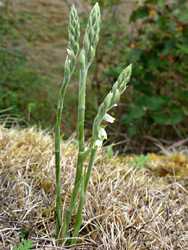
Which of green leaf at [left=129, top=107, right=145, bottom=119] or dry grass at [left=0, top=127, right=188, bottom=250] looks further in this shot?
green leaf at [left=129, top=107, right=145, bottom=119]

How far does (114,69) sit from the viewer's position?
339cm

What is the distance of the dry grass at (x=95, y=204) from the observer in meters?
1.17

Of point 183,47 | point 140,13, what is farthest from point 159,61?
point 140,13

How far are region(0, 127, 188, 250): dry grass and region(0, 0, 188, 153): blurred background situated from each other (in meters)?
0.84

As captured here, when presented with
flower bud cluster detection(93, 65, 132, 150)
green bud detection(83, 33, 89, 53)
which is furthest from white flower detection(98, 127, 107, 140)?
green bud detection(83, 33, 89, 53)

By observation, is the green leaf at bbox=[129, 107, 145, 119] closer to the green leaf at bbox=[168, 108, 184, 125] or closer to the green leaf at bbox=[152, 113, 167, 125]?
the green leaf at bbox=[152, 113, 167, 125]

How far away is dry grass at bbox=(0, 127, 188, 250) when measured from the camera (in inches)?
45.9

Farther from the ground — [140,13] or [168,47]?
[140,13]

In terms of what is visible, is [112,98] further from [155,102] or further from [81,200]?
[155,102]

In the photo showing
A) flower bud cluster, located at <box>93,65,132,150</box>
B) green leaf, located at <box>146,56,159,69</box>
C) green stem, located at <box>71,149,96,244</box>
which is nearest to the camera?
flower bud cluster, located at <box>93,65,132,150</box>

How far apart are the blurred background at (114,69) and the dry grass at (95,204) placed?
844mm

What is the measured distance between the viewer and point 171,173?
197cm

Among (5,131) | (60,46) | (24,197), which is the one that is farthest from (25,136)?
(60,46)

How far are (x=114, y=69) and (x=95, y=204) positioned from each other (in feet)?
7.65
